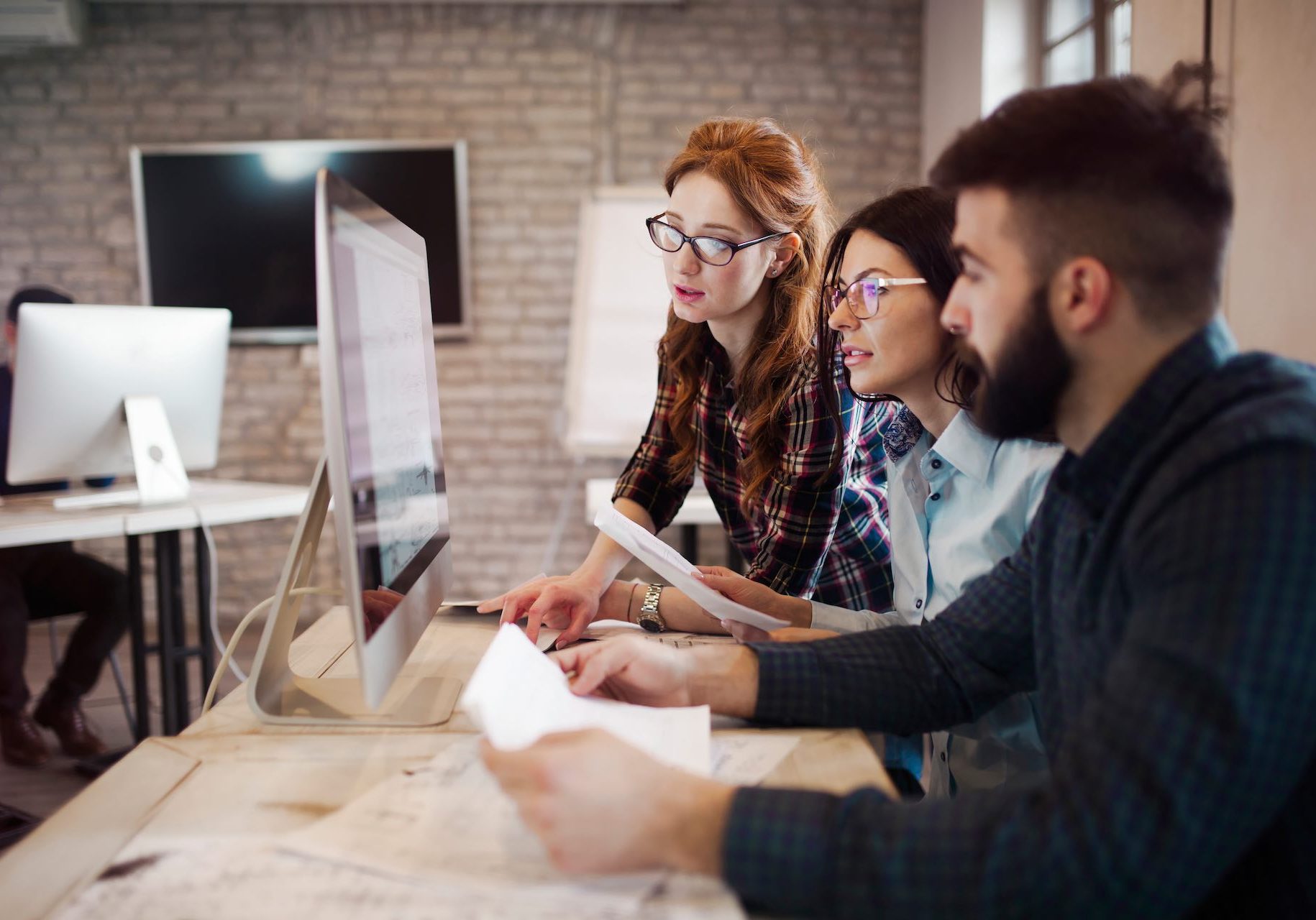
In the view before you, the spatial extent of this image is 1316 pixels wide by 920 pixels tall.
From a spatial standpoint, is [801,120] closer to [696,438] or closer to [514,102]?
[514,102]

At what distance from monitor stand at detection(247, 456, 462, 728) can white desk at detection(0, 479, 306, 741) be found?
46.8 inches

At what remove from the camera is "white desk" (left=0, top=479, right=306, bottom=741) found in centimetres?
214

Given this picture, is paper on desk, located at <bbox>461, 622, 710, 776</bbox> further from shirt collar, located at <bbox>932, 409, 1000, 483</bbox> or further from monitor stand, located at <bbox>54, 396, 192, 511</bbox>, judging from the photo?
monitor stand, located at <bbox>54, 396, 192, 511</bbox>

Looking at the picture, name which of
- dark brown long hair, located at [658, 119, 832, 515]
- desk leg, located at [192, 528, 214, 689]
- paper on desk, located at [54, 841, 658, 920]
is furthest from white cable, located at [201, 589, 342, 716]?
desk leg, located at [192, 528, 214, 689]

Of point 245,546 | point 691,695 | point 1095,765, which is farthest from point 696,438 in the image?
point 245,546

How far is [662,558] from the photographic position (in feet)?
3.43

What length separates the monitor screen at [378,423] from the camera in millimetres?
743

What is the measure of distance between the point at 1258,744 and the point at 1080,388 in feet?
0.89

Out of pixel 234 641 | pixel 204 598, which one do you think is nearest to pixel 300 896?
pixel 234 641

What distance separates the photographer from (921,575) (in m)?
1.25

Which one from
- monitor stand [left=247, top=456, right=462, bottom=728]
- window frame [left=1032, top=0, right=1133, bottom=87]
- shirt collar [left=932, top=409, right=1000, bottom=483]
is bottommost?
monitor stand [left=247, top=456, right=462, bottom=728]

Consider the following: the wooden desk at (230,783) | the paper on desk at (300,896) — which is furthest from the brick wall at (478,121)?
the paper on desk at (300,896)

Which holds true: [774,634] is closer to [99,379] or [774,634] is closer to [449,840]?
[449,840]

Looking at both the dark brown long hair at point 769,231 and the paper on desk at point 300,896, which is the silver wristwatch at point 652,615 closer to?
the dark brown long hair at point 769,231
